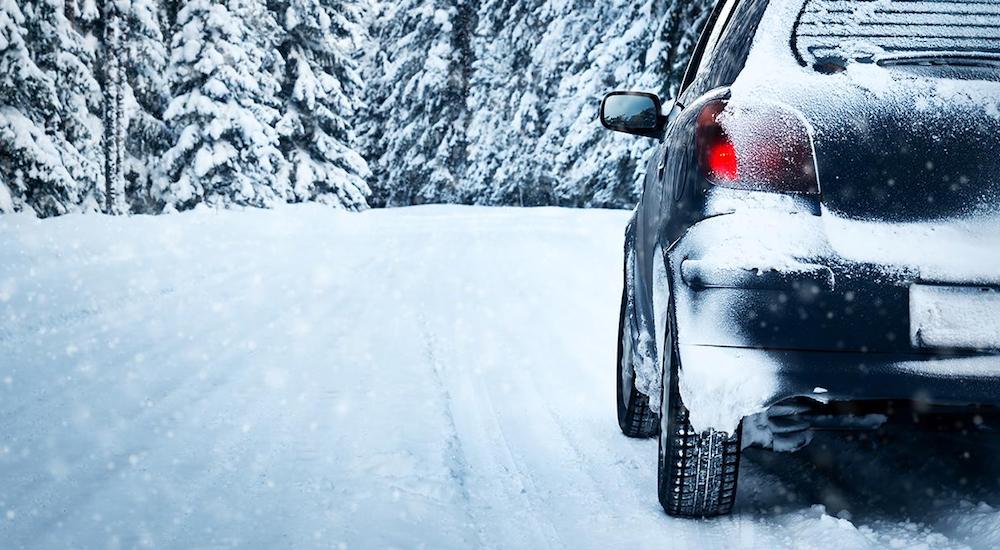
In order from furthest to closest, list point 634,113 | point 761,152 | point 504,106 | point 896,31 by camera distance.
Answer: point 504,106
point 634,113
point 896,31
point 761,152

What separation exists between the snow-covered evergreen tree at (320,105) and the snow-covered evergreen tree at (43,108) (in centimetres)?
661

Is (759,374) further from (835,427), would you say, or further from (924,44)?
(924,44)

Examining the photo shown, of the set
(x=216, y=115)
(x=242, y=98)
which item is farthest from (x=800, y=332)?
(x=242, y=98)

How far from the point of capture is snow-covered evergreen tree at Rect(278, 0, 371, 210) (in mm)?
29031

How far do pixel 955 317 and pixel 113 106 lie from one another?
25718mm

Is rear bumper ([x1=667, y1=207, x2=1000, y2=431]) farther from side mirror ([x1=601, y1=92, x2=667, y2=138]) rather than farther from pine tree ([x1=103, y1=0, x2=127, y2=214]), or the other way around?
pine tree ([x1=103, y1=0, x2=127, y2=214])

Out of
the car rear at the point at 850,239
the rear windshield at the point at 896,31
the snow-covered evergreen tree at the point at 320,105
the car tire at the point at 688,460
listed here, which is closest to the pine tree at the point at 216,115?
the snow-covered evergreen tree at the point at 320,105

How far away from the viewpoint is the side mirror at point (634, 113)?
4211 millimetres

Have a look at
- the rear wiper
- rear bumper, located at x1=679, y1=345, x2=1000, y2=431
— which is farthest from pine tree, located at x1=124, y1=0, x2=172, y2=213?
rear bumper, located at x1=679, y1=345, x2=1000, y2=431

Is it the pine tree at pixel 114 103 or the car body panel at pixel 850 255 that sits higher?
the car body panel at pixel 850 255

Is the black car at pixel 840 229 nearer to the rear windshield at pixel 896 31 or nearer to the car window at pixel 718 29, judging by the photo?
the rear windshield at pixel 896 31

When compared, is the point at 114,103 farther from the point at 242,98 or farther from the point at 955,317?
the point at 955,317

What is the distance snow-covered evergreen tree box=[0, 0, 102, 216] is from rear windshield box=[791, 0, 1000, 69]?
20.8 m

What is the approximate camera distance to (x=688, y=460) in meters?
3.03
